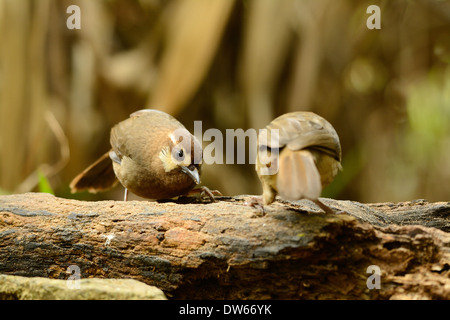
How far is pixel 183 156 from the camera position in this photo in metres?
3.18

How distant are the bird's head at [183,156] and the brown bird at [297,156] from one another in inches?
26.9

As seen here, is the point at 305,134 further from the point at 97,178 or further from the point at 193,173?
the point at 97,178

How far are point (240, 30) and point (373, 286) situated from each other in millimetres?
4119

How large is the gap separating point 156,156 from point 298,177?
1.37 m

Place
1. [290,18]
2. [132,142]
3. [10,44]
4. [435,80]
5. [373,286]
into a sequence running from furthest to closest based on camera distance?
1. [435,80]
2. [290,18]
3. [10,44]
4. [132,142]
5. [373,286]

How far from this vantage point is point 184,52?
17.1 feet

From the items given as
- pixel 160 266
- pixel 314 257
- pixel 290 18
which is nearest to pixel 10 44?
pixel 290 18

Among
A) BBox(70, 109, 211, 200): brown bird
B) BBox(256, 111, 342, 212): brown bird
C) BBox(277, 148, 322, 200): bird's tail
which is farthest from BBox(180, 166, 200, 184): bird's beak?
BBox(277, 148, 322, 200): bird's tail

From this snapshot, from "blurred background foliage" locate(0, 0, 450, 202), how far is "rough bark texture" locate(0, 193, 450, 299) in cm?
269

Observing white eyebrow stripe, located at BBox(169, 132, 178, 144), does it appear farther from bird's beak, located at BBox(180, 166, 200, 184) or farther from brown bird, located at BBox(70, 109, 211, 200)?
bird's beak, located at BBox(180, 166, 200, 184)

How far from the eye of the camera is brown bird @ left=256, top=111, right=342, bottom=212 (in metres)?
2.12

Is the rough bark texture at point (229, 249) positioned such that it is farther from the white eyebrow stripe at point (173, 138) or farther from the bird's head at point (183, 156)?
the white eyebrow stripe at point (173, 138)

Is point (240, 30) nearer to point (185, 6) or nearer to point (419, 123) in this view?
point (185, 6)

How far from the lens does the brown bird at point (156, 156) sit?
3188 mm
